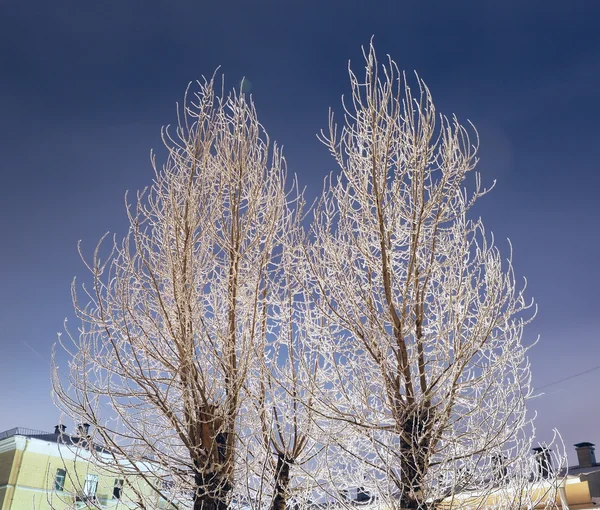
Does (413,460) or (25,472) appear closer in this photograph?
(413,460)

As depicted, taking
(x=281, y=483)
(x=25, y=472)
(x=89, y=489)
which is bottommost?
(x=281, y=483)

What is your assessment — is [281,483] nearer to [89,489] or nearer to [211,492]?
[211,492]

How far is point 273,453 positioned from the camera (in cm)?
605

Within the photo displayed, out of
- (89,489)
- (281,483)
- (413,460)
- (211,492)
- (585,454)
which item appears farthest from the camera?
(585,454)

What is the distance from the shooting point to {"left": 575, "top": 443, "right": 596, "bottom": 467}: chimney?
15.6 metres

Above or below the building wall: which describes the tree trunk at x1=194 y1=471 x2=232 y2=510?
below

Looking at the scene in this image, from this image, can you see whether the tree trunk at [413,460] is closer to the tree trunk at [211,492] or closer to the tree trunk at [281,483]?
the tree trunk at [281,483]

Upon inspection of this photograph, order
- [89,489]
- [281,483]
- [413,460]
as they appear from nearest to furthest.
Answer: [413,460] < [281,483] < [89,489]

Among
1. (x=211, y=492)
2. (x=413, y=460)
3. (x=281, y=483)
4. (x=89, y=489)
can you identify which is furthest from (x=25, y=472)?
(x=413, y=460)

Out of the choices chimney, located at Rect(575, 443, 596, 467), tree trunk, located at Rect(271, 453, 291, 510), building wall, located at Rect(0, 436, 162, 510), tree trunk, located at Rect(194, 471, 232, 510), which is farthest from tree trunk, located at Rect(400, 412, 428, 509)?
building wall, located at Rect(0, 436, 162, 510)

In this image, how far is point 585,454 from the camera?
15.9m

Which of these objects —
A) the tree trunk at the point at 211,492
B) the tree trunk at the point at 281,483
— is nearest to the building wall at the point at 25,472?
the tree trunk at the point at 281,483

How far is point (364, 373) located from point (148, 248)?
290 cm

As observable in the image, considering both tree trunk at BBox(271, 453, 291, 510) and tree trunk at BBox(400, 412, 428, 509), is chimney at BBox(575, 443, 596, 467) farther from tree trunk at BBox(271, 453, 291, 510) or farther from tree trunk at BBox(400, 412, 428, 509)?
tree trunk at BBox(400, 412, 428, 509)
